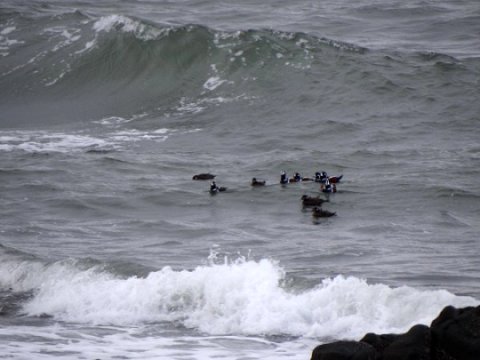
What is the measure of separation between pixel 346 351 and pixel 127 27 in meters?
29.3

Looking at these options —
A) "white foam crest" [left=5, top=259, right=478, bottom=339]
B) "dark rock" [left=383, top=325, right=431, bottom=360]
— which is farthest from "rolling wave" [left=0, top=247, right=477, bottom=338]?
"dark rock" [left=383, top=325, right=431, bottom=360]

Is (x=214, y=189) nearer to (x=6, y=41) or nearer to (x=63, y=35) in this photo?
(x=63, y=35)

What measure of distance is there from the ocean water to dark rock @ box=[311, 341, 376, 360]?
238cm

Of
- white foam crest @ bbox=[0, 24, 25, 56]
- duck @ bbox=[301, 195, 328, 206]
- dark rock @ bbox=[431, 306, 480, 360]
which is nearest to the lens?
dark rock @ bbox=[431, 306, 480, 360]

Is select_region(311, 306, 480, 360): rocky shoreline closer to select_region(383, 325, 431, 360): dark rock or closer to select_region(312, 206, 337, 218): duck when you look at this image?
select_region(383, 325, 431, 360): dark rock

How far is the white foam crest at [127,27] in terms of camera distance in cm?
3819

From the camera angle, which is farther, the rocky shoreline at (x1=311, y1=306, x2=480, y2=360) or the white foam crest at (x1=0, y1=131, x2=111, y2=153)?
the white foam crest at (x1=0, y1=131, x2=111, y2=153)

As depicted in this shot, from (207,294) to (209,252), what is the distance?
2.59 meters

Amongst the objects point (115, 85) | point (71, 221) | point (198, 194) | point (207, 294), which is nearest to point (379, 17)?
point (115, 85)

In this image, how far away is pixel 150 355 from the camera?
1362cm

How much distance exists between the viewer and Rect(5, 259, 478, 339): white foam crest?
14.4m

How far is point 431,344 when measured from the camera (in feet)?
35.8

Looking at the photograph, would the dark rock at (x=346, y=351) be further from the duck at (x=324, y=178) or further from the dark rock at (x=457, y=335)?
the duck at (x=324, y=178)

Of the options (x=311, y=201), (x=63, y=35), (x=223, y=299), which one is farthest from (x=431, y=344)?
(x=63, y=35)
